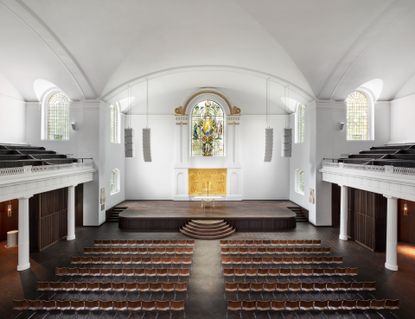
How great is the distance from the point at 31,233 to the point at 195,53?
12.5 meters

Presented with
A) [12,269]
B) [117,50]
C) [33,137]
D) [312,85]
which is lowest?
[12,269]

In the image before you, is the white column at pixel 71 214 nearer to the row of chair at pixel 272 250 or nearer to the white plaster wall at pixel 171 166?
the white plaster wall at pixel 171 166

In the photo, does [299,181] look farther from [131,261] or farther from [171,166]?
[131,261]

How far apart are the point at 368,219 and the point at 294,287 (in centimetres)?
791

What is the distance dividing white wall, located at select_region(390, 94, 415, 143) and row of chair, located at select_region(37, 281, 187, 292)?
1659 centimetres

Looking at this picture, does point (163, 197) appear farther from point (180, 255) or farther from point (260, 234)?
point (180, 255)

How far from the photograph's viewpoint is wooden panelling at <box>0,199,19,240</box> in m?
15.6

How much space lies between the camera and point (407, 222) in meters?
15.9

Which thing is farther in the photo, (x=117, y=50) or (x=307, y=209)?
(x=307, y=209)

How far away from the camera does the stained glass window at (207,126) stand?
79.0ft

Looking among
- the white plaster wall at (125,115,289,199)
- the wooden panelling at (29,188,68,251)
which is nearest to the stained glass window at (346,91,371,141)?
the white plaster wall at (125,115,289,199)

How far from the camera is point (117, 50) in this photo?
14797 millimetres

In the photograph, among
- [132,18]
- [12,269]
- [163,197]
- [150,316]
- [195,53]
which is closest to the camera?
[150,316]

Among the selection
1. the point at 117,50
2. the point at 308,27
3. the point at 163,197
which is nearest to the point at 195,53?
the point at 117,50
